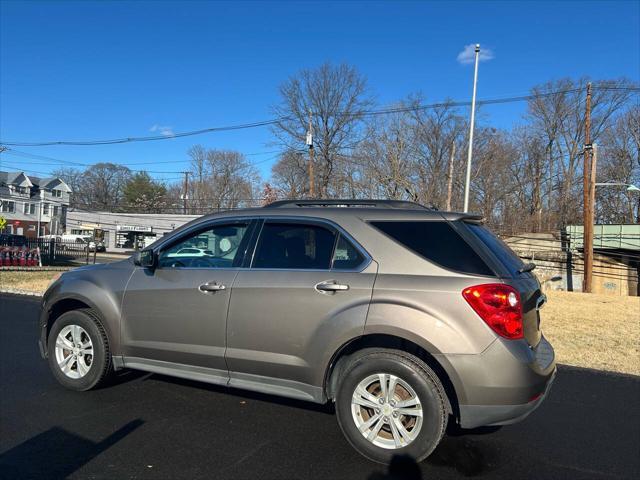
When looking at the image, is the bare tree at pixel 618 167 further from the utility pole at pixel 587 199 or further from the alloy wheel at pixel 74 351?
the alloy wheel at pixel 74 351

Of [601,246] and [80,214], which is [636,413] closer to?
[601,246]

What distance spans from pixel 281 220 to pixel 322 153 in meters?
36.1

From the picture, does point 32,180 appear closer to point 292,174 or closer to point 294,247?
point 292,174

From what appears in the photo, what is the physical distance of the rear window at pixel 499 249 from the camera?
3496 millimetres

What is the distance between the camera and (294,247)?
3891mm

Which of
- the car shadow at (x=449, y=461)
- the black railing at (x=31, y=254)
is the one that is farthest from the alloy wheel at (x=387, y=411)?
the black railing at (x=31, y=254)

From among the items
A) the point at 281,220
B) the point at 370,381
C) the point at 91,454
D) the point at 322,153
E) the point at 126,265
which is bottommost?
the point at 91,454

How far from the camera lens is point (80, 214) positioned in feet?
185

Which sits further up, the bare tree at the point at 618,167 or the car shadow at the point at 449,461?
the bare tree at the point at 618,167

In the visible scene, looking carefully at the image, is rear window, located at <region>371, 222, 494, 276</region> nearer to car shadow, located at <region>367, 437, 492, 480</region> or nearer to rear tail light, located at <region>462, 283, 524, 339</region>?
rear tail light, located at <region>462, 283, 524, 339</region>

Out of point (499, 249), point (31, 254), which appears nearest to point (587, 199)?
point (499, 249)

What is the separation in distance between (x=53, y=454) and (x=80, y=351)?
1421mm

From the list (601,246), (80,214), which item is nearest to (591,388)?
(601,246)

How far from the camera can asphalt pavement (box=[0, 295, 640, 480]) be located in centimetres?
326
